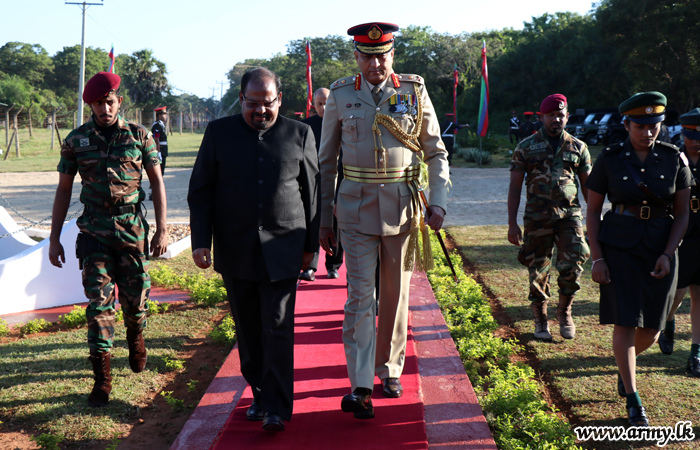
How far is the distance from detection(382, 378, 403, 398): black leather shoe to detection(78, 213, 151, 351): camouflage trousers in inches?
67.2

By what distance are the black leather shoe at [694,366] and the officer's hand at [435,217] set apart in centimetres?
214

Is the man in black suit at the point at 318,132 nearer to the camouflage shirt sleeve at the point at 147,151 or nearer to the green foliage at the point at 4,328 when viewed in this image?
the camouflage shirt sleeve at the point at 147,151

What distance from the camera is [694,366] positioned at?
419 cm

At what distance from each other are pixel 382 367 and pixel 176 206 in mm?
10671

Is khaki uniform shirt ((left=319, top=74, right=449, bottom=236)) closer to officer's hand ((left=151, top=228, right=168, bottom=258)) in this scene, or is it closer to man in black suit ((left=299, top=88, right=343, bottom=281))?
officer's hand ((left=151, top=228, right=168, bottom=258))

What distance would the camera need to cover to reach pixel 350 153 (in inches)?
142

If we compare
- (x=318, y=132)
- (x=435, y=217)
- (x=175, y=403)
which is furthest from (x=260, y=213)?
(x=318, y=132)

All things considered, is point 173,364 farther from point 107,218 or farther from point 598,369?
point 598,369

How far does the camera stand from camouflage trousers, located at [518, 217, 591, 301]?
491cm

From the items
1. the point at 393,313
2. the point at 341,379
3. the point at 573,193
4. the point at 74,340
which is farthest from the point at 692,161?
the point at 74,340

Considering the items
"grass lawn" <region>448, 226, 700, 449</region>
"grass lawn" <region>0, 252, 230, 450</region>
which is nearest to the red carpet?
"grass lawn" <region>0, 252, 230, 450</region>

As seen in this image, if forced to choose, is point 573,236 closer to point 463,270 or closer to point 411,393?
point 411,393

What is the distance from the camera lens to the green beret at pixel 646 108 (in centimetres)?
345

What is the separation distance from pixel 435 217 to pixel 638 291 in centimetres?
121
